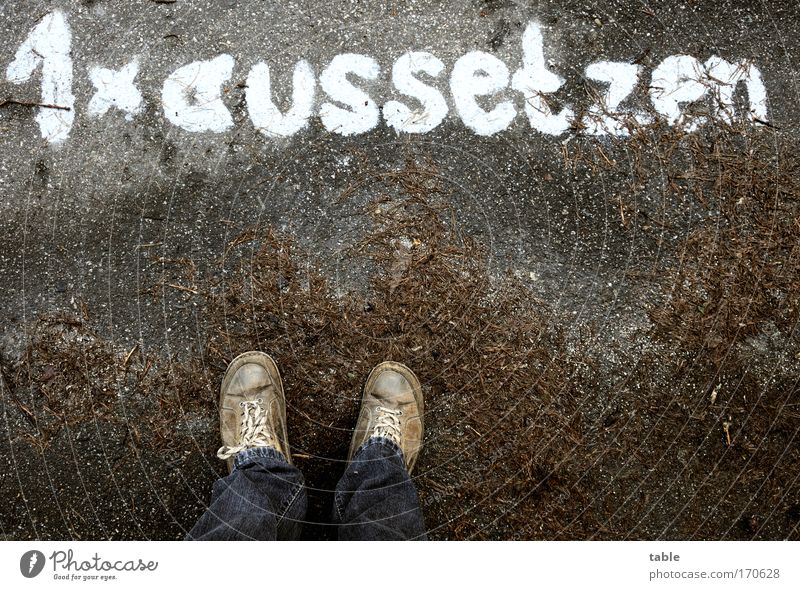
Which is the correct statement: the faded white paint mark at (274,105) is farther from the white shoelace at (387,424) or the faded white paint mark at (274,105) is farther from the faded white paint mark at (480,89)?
the white shoelace at (387,424)

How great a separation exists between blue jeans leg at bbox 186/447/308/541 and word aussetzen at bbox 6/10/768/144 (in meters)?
1.51

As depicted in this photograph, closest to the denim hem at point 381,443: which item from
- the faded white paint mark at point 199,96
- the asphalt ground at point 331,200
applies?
the asphalt ground at point 331,200

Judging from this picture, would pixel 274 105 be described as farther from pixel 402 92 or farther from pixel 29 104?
pixel 29 104

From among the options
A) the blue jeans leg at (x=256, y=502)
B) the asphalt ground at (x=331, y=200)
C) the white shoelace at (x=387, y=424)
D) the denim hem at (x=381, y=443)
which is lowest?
the blue jeans leg at (x=256, y=502)

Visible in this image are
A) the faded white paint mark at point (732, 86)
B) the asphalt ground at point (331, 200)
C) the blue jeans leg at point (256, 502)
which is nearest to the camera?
the blue jeans leg at point (256, 502)

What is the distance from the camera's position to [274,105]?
2.80m

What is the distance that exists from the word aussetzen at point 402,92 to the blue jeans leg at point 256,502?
151 cm

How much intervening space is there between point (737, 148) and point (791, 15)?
0.73m

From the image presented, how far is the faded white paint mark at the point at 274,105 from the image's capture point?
2.79 meters

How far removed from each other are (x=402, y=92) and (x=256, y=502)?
197cm

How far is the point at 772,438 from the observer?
2742 mm

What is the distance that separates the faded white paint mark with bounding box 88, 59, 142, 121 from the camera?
2.80 m

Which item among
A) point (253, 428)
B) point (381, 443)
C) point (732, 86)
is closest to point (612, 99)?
point (732, 86)
